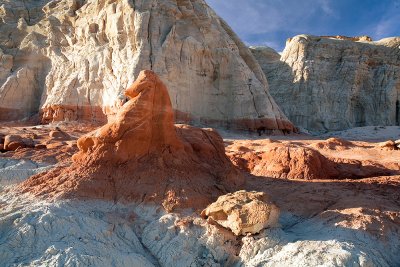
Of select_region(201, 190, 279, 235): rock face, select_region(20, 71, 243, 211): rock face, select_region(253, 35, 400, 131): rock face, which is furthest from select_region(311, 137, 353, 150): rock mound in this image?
select_region(253, 35, 400, 131): rock face

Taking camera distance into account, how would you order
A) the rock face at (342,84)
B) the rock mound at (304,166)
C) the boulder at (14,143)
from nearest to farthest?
the rock mound at (304,166)
the boulder at (14,143)
the rock face at (342,84)

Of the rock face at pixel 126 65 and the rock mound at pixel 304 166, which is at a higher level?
the rock face at pixel 126 65

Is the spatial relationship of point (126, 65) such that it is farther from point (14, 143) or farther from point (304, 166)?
point (304, 166)

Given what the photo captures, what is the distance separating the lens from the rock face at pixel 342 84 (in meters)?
40.1

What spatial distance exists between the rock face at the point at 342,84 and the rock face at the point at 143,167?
107ft

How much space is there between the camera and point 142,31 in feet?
86.3

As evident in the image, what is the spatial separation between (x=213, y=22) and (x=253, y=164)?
60.8ft

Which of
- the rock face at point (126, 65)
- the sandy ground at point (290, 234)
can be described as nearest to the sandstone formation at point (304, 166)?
the sandy ground at point (290, 234)

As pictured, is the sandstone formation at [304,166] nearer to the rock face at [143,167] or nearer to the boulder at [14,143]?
the rock face at [143,167]

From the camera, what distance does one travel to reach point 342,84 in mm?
40469

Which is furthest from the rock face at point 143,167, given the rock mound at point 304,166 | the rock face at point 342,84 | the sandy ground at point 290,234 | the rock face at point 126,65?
the rock face at point 342,84

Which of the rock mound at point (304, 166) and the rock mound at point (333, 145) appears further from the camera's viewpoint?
the rock mound at point (333, 145)

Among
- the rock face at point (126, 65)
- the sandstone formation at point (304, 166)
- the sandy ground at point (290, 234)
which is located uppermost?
the rock face at point (126, 65)

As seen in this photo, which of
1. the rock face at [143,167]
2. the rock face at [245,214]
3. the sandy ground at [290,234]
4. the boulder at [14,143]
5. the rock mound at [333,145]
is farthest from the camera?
the rock mound at [333,145]
